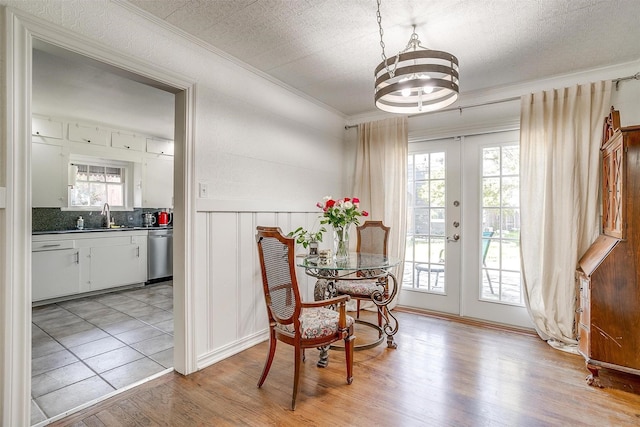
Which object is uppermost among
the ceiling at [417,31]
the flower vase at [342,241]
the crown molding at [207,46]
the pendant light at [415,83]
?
the ceiling at [417,31]

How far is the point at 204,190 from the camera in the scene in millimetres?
2451

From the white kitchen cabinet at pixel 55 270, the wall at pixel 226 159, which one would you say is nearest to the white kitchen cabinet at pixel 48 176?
the white kitchen cabinet at pixel 55 270

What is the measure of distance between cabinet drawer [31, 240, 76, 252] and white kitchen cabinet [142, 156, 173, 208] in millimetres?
1284

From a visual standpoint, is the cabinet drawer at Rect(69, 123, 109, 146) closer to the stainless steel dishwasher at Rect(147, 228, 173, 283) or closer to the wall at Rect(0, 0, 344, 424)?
the stainless steel dishwasher at Rect(147, 228, 173, 283)

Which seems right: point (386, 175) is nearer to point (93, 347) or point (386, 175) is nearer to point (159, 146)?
point (93, 347)

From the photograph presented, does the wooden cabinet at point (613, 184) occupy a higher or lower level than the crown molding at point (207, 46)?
lower

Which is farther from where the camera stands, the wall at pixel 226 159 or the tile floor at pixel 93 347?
the tile floor at pixel 93 347

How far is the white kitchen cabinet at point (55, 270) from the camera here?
394 centimetres

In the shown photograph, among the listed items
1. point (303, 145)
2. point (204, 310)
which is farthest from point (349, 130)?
point (204, 310)

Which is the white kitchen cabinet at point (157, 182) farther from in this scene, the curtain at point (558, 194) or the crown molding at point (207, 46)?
the curtain at point (558, 194)

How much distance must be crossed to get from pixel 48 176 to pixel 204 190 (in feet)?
11.0

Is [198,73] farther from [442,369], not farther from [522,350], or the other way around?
[522,350]

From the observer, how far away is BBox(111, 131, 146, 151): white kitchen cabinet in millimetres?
4879

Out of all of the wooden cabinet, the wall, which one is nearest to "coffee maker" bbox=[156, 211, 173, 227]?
the wall
